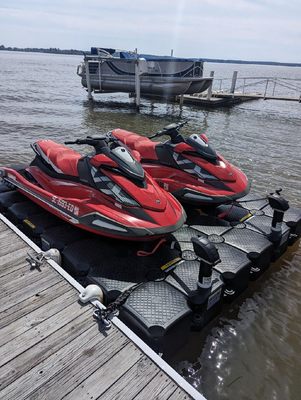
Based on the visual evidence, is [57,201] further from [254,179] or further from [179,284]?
[254,179]

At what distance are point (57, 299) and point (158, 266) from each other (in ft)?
3.93

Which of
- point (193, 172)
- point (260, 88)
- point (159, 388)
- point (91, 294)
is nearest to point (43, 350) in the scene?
point (91, 294)

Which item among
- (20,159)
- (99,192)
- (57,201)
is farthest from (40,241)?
(20,159)

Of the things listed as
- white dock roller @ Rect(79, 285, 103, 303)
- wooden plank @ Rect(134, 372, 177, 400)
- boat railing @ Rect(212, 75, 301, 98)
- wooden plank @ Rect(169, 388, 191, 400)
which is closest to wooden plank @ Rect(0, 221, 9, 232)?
white dock roller @ Rect(79, 285, 103, 303)

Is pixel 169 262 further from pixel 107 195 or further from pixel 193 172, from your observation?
pixel 193 172

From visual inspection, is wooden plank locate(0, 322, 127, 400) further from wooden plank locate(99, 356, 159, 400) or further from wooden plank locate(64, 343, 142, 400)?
wooden plank locate(99, 356, 159, 400)

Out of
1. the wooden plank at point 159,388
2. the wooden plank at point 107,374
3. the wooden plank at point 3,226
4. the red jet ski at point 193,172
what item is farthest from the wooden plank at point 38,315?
the red jet ski at point 193,172

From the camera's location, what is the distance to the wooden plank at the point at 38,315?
2.82 metres

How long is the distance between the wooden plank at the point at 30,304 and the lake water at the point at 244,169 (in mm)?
1321

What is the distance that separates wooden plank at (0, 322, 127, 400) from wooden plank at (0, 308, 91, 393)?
3cm

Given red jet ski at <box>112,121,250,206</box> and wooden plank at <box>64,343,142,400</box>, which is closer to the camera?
wooden plank at <box>64,343,142,400</box>

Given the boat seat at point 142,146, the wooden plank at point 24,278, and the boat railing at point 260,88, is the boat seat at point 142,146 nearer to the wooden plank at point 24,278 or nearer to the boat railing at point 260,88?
the wooden plank at point 24,278

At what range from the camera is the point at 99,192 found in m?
4.27

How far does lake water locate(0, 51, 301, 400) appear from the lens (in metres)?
3.32
